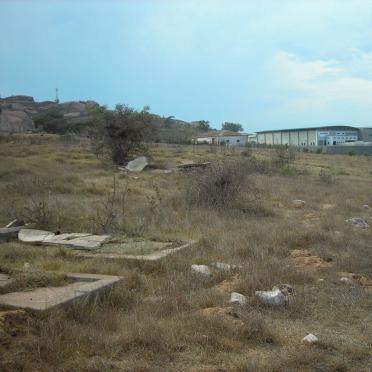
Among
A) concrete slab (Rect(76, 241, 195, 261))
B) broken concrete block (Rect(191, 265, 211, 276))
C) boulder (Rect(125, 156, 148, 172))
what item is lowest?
broken concrete block (Rect(191, 265, 211, 276))

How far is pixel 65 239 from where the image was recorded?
749 centimetres

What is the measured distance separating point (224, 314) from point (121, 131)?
2021 cm

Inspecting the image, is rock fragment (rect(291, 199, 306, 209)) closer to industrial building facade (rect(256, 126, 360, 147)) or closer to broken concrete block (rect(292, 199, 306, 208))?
broken concrete block (rect(292, 199, 306, 208))

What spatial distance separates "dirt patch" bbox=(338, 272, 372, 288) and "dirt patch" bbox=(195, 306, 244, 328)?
226 cm

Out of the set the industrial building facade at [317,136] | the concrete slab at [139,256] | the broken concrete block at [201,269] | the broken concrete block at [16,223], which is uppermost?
the industrial building facade at [317,136]

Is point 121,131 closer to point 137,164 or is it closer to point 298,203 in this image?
point 137,164

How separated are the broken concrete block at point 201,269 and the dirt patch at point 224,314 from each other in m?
1.23

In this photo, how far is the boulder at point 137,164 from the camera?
22367mm

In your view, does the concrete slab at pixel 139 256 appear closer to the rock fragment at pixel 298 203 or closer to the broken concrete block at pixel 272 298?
the broken concrete block at pixel 272 298

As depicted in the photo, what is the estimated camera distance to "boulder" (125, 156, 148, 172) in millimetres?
22367

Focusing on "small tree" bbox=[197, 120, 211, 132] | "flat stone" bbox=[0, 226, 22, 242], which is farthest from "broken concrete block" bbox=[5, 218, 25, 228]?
"small tree" bbox=[197, 120, 211, 132]

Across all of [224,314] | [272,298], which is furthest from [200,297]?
[272,298]

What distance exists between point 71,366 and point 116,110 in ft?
71.2

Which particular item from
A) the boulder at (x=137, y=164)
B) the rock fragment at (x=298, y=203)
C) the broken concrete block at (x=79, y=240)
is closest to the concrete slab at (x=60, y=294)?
the broken concrete block at (x=79, y=240)
